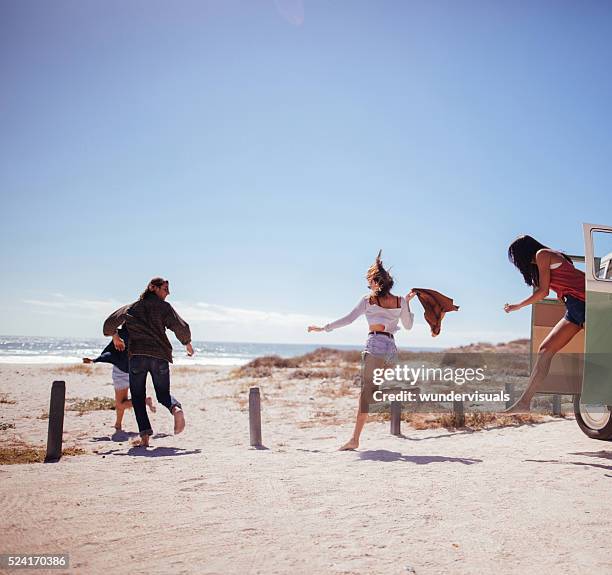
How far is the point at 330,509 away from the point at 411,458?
2.63 metres

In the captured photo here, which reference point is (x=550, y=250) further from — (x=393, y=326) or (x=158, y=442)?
(x=158, y=442)

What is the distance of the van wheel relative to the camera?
716 centimetres

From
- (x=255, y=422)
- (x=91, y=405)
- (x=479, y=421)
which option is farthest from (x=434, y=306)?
(x=91, y=405)

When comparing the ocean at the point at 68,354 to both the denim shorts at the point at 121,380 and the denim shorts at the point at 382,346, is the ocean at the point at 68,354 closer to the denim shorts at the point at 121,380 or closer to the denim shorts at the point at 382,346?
the denim shorts at the point at 121,380

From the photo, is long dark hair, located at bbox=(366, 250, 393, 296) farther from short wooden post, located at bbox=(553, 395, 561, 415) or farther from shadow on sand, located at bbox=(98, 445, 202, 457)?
short wooden post, located at bbox=(553, 395, 561, 415)

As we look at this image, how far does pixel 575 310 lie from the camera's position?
6.27m

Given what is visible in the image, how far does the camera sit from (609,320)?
586cm

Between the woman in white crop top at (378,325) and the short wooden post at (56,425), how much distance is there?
4.04 metres

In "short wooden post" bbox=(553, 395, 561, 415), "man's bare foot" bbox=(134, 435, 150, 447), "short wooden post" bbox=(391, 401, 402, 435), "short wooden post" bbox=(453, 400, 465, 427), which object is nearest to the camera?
"man's bare foot" bbox=(134, 435, 150, 447)

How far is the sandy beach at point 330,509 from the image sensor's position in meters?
3.29

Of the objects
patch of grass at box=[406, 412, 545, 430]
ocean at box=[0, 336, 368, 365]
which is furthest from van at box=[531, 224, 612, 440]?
ocean at box=[0, 336, 368, 365]

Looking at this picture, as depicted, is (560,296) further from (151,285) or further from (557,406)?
(151,285)

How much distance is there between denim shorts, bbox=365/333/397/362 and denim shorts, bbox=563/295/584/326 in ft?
7.42

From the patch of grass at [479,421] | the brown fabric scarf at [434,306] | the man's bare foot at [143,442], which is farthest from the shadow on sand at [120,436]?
the brown fabric scarf at [434,306]
